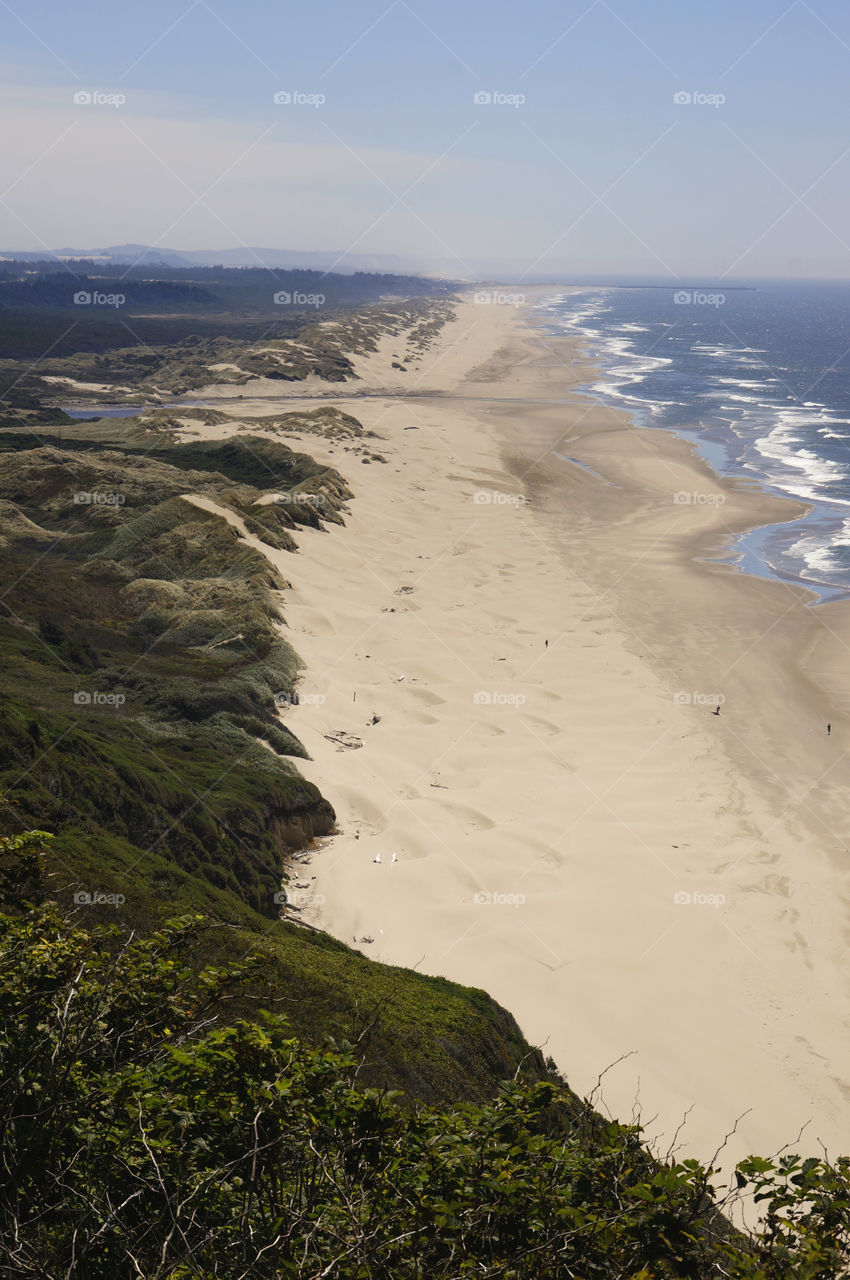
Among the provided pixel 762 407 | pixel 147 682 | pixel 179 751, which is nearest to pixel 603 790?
pixel 179 751

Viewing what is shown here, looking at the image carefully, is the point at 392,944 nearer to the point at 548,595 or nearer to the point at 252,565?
the point at 252,565

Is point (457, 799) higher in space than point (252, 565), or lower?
lower

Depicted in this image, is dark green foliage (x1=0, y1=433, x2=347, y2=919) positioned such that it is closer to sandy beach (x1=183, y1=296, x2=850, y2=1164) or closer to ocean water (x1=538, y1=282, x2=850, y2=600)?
sandy beach (x1=183, y1=296, x2=850, y2=1164)

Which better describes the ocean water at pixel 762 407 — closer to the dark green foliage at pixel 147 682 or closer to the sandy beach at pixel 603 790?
the sandy beach at pixel 603 790

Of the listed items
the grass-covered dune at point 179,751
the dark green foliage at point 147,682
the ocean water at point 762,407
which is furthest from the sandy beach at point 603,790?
the ocean water at point 762,407

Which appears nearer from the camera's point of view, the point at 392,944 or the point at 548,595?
the point at 392,944

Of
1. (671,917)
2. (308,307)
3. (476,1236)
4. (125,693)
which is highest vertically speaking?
(308,307)

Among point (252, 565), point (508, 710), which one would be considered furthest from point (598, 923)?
point (252, 565)
